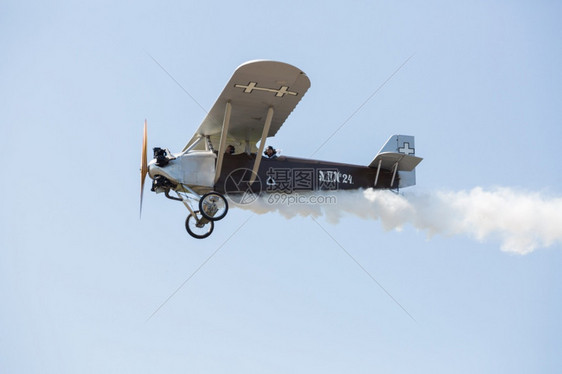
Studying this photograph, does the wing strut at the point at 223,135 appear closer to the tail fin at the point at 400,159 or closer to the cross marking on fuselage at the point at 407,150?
the tail fin at the point at 400,159

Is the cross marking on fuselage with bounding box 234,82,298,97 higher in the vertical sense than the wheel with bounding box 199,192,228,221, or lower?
higher

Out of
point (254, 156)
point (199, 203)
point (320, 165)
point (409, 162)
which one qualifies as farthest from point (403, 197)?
point (199, 203)

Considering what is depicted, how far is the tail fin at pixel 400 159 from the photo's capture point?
19594 mm

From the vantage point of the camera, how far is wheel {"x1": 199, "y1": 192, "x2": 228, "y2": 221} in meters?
17.7

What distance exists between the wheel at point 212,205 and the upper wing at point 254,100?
1.61 metres

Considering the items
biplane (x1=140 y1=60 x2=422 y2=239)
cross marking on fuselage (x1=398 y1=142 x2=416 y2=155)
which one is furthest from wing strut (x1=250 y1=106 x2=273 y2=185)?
cross marking on fuselage (x1=398 y1=142 x2=416 y2=155)

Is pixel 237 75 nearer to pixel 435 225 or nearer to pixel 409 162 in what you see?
pixel 409 162

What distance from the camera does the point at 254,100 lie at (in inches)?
669

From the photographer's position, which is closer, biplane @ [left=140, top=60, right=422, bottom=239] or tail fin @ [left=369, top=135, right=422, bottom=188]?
biplane @ [left=140, top=60, right=422, bottom=239]

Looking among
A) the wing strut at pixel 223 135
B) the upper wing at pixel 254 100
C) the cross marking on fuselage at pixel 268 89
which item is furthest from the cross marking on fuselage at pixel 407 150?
the wing strut at pixel 223 135

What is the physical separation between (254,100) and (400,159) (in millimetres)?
4519

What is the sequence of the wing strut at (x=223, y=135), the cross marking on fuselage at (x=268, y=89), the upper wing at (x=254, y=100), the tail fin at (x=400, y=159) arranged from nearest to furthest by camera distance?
the upper wing at (x=254, y=100), the cross marking on fuselage at (x=268, y=89), the wing strut at (x=223, y=135), the tail fin at (x=400, y=159)

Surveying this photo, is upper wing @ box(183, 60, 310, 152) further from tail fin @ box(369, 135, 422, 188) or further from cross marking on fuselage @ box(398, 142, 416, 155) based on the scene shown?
cross marking on fuselage @ box(398, 142, 416, 155)

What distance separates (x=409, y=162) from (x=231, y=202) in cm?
461
